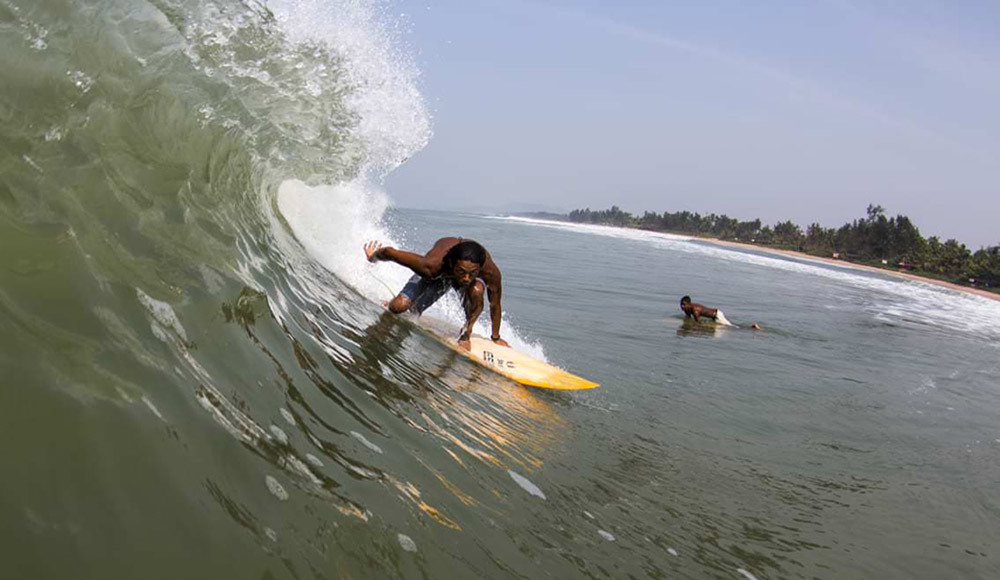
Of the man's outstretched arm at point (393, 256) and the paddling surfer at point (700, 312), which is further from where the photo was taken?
the paddling surfer at point (700, 312)

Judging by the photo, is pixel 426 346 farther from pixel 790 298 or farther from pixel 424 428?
pixel 790 298

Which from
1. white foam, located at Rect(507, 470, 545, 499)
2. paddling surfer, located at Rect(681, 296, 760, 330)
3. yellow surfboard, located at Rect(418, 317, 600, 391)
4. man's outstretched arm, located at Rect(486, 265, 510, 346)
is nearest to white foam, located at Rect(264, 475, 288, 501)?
white foam, located at Rect(507, 470, 545, 499)

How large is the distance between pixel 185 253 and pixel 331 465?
6.47 feet

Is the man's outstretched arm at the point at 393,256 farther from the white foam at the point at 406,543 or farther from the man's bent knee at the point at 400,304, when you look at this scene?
the white foam at the point at 406,543

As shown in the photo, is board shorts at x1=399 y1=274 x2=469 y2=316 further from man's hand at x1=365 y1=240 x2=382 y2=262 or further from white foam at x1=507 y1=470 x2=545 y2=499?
white foam at x1=507 y1=470 x2=545 y2=499

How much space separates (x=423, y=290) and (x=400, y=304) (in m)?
0.36

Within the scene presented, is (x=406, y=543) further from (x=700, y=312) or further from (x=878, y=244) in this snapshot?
(x=878, y=244)

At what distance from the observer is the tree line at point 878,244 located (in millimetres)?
77438

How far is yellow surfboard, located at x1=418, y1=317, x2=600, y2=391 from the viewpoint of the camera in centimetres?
704

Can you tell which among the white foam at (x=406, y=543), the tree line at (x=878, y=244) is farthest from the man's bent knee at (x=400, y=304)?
the tree line at (x=878, y=244)

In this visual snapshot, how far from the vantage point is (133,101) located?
5.44 m

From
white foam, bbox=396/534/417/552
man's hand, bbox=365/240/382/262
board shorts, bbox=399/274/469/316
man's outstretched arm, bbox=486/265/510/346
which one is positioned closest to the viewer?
white foam, bbox=396/534/417/552

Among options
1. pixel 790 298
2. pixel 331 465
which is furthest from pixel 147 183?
pixel 790 298

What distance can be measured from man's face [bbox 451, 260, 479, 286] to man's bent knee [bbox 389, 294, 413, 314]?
75 centimetres
